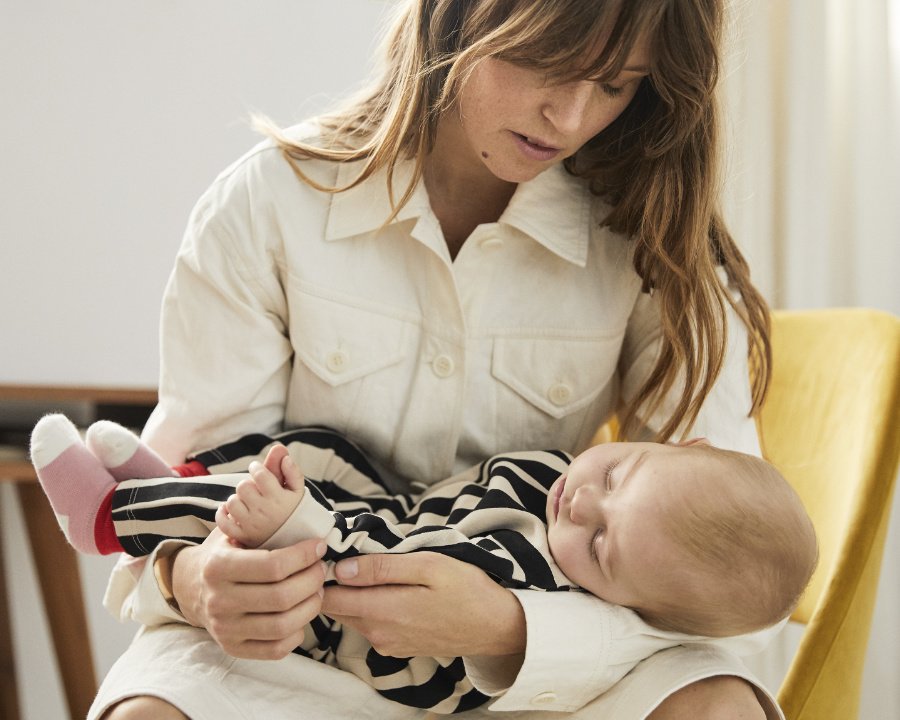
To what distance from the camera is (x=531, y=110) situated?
3.14 ft

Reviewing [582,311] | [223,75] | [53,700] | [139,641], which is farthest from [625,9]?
[53,700]

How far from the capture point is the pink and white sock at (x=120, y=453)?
0.98 meters

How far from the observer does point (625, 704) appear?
34.5 inches

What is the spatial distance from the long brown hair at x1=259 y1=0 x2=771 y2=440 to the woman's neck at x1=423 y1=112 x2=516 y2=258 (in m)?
0.07

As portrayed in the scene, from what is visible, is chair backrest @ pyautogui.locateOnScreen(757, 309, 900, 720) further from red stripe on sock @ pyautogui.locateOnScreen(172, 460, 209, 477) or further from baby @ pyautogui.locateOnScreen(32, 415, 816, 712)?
red stripe on sock @ pyautogui.locateOnScreen(172, 460, 209, 477)

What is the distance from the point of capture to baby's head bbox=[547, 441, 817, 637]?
887 millimetres

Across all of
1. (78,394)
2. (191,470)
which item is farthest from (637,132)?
(78,394)

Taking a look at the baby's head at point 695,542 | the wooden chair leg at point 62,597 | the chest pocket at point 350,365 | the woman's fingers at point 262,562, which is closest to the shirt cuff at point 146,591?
the woman's fingers at point 262,562

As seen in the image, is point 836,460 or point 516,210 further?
point 836,460

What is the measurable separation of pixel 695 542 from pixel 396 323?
43 cm

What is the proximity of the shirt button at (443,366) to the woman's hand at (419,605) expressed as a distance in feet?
0.96

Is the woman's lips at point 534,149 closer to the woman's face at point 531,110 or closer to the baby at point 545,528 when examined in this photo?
the woman's face at point 531,110

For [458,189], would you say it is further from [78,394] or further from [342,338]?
[78,394]

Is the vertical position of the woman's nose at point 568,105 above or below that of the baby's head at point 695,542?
above
